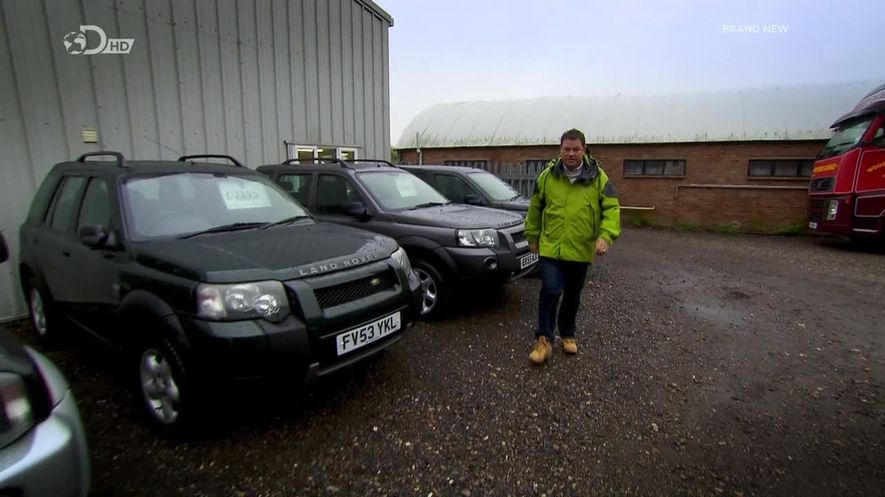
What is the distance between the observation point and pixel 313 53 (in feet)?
24.6

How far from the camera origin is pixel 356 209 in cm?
456

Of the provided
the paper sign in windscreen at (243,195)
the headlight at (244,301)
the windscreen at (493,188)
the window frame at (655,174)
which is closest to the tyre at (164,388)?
the headlight at (244,301)

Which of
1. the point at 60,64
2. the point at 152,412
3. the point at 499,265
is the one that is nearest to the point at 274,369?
the point at 152,412

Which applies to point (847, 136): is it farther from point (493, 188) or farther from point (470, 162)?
point (470, 162)

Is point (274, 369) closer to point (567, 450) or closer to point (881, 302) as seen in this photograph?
point (567, 450)

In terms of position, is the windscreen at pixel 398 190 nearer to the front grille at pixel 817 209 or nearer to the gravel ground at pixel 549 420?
the gravel ground at pixel 549 420

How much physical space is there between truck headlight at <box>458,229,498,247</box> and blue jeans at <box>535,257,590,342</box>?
93 cm

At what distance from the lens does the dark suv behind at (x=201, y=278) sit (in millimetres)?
2295

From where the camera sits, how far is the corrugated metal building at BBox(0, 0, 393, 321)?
14.5 feet

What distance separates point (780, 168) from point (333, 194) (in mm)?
13724

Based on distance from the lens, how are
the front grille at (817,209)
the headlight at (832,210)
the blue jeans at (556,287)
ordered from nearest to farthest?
the blue jeans at (556,287) → the headlight at (832,210) → the front grille at (817,209)

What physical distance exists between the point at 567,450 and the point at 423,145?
16406 mm

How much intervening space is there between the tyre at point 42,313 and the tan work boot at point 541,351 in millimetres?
3905

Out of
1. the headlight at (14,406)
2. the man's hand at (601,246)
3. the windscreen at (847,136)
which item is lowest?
the headlight at (14,406)
